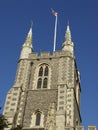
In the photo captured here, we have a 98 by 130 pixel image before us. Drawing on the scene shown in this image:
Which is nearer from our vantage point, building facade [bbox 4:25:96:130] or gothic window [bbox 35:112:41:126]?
building facade [bbox 4:25:96:130]

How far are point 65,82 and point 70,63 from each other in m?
3.32

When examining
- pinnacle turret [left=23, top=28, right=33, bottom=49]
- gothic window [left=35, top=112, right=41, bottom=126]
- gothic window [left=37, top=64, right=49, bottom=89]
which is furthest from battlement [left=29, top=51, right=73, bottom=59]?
gothic window [left=35, top=112, right=41, bottom=126]

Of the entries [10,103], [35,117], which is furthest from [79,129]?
[10,103]

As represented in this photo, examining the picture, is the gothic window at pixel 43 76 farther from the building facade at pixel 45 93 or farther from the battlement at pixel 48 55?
the battlement at pixel 48 55

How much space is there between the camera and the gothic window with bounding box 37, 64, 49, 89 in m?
34.4

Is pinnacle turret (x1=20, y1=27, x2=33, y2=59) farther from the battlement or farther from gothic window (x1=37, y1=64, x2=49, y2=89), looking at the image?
gothic window (x1=37, y1=64, x2=49, y2=89)

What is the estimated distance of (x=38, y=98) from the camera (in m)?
32.6

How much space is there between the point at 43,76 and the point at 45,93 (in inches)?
115

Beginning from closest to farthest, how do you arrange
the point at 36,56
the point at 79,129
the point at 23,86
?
the point at 79,129 < the point at 23,86 < the point at 36,56

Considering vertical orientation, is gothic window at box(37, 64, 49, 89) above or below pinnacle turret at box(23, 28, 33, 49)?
below

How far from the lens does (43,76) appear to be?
116ft

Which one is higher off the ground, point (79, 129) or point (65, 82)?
point (65, 82)

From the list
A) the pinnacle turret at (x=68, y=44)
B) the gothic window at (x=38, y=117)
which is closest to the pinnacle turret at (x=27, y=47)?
the pinnacle turret at (x=68, y=44)

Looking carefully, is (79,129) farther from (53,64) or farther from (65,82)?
(53,64)
